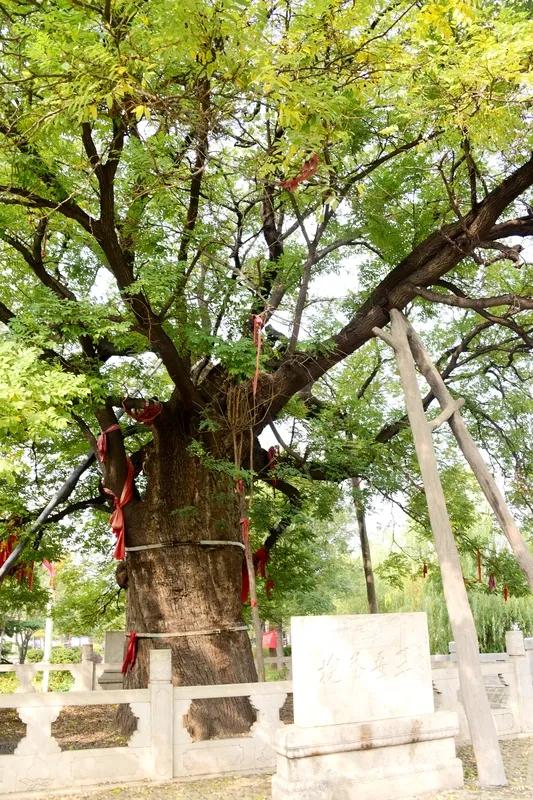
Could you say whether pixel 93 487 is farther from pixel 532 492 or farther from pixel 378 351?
pixel 532 492

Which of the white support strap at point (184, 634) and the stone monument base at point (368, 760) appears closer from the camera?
the stone monument base at point (368, 760)

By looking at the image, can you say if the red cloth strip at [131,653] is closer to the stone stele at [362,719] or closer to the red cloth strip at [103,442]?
the red cloth strip at [103,442]

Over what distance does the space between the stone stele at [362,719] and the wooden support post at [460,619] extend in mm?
311

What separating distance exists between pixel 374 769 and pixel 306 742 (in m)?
0.64

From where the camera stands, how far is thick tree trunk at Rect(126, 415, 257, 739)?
734 centimetres

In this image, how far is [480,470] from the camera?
21.6 ft

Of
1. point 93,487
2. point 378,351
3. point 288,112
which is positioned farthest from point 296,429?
point 288,112

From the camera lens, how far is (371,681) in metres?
5.07

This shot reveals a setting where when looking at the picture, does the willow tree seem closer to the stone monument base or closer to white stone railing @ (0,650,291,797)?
white stone railing @ (0,650,291,797)

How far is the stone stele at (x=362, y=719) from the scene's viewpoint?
468 cm

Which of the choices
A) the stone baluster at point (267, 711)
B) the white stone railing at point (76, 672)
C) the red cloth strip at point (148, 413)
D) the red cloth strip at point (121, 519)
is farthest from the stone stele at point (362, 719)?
the white stone railing at point (76, 672)

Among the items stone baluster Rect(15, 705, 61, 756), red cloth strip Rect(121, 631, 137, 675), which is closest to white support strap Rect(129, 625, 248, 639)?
red cloth strip Rect(121, 631, 137, 675)

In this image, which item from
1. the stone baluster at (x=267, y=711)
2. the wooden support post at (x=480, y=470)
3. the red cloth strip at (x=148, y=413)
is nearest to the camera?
the stone baluster at (x=267, y=711)

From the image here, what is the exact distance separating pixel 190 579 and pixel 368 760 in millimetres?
3422
